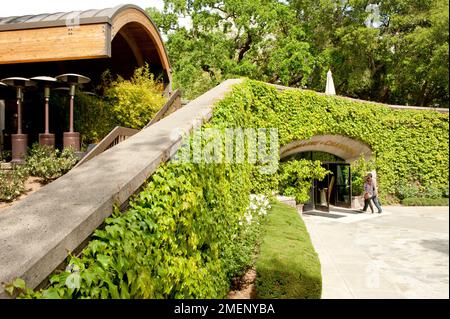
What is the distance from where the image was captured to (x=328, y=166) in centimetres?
1705

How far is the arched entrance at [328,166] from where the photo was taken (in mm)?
14217

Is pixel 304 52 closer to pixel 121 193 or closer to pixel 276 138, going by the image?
pixel 276 138

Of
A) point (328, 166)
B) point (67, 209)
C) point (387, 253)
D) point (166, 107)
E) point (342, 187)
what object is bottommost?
point (342, 187)

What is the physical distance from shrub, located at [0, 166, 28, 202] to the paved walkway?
5.58 meters

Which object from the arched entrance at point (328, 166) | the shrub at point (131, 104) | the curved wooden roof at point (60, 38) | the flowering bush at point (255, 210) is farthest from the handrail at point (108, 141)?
the arched entrance at point (328, 166)

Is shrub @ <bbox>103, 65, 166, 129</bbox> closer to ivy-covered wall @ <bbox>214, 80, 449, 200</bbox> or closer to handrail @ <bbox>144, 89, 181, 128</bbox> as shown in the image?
handrail @ <bbox>144, 89, 181, 128</bbox>

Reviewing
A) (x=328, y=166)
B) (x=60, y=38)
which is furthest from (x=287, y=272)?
(x=328, y=166)

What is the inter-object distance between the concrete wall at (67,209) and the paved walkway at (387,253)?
61.8 inches

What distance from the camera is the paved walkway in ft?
3.14

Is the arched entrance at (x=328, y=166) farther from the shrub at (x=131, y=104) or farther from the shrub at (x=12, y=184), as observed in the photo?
the shrub at (x=12, y=184)

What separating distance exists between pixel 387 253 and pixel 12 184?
6528mm

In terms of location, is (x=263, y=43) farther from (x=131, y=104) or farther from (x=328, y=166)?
(x=131, y=104)

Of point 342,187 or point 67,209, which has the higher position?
point 67,209

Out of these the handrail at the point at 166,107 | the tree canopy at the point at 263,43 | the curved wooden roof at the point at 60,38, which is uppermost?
the tree canopy at the point at 263,43
